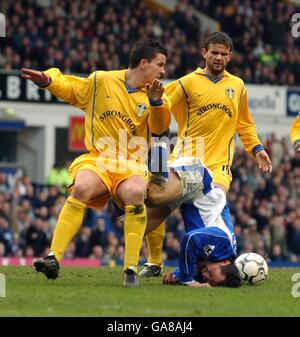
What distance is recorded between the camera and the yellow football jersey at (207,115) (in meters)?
13.2

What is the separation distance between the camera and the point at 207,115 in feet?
43.3

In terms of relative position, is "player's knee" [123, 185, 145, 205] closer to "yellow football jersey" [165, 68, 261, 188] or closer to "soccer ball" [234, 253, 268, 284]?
"soccer ball" [234, 253, 268, 284]

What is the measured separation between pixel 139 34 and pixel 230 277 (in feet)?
66.0

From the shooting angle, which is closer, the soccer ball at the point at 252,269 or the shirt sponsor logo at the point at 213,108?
the soccer ball at the point at 252,269

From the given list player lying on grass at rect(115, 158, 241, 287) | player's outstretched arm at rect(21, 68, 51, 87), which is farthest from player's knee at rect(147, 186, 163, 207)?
player's outstretched arm at rect(21, 68, 51, 87)

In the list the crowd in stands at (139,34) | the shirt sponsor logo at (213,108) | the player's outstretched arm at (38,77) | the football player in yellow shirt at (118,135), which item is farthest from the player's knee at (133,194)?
the crowd in stands at (139,34)

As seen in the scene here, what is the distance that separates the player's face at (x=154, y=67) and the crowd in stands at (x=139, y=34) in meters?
15.7

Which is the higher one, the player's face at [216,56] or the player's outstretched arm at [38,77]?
the player's face at [216,56]

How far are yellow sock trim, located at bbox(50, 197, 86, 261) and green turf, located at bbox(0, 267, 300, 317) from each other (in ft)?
1.35

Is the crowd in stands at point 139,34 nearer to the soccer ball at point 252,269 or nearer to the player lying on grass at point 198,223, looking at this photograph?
the player lying on grass at point 198,223
